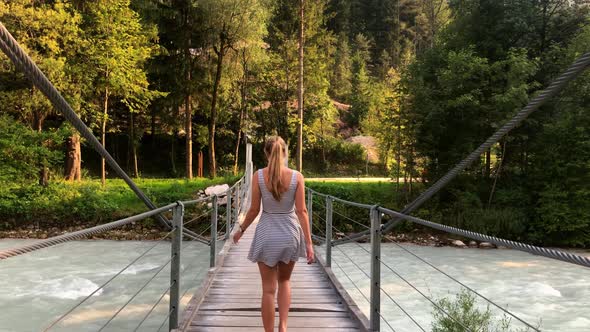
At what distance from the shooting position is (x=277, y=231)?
2.51m

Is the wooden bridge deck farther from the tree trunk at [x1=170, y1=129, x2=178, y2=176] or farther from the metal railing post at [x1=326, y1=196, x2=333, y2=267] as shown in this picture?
the tree trunk at [x1=170, y1=129, x2=178, y2=176]

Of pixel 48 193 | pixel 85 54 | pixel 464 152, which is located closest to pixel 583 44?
pixel 464 152

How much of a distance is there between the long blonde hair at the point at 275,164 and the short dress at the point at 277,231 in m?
0.04

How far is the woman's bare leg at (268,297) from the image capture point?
99.0 inches

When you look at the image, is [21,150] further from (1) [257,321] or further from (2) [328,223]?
(1) [257,321]

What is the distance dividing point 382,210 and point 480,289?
26.0 ft

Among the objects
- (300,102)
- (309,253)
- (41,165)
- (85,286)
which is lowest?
(85,286)

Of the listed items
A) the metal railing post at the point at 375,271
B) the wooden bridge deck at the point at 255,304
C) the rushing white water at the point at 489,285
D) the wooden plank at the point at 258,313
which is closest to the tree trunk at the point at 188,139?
the rushing white water at the point at 489,285

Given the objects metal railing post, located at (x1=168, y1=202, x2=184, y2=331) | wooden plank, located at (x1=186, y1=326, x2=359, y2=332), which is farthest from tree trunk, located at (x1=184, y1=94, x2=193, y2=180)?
metal railing post, located at (x1=168, y1=202, x2=184, y2=331)

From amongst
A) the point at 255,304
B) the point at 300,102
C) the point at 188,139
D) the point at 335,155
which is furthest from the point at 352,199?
the point at 255,304

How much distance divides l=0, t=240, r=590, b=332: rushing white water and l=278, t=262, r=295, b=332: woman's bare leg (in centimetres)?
352

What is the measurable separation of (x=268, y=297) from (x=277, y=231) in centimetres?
37

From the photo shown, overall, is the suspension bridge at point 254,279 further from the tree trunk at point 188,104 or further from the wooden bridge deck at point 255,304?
the tree trunk at point 188,104

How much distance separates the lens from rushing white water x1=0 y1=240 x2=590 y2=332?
24.8 feet
